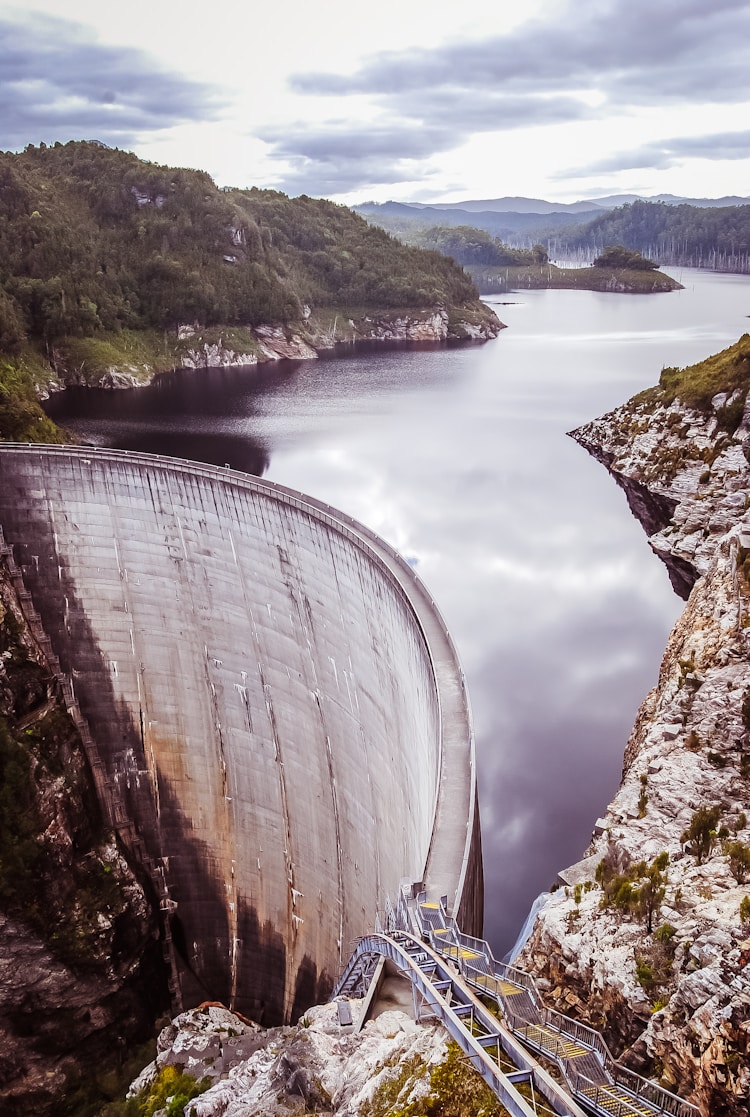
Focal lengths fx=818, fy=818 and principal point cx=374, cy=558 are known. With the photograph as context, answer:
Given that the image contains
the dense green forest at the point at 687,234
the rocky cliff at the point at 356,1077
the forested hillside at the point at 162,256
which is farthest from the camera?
the dense green forest at the point at 687,234

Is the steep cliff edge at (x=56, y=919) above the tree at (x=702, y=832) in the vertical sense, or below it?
below

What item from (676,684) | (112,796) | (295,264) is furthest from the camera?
(295,264)

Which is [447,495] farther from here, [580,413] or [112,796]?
[112,796]

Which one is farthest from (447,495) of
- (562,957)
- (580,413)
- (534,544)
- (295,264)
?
(295,264)

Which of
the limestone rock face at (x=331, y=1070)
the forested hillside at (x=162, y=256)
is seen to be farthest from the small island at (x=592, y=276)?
the limestone rock face at (x=331, y=1070)

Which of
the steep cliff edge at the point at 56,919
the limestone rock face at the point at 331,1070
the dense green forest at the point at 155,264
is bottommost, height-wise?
the steep cliff edge at the point at 56,919

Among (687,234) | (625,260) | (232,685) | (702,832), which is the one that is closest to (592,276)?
(625,260)

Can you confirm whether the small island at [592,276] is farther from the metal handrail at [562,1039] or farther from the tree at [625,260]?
the metal handrail at [562,1039]
